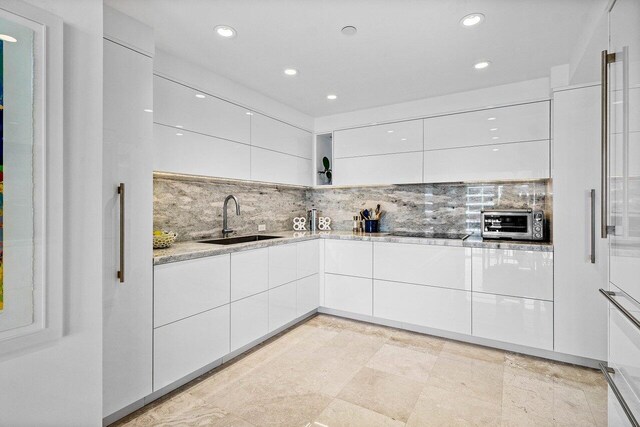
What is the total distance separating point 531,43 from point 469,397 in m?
2.50

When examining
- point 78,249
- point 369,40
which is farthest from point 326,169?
point 78,249

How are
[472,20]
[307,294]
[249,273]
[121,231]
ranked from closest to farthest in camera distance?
[121,231], [472,20], [249,273], [307,294]

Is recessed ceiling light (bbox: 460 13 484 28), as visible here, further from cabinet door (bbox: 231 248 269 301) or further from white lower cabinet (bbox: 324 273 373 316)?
white lower cabinet (bbox: 324 273 373 316)

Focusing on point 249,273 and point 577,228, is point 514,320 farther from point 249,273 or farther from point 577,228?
point 249,273

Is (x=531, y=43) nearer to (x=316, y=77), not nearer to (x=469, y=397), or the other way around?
(x=316, y=77)

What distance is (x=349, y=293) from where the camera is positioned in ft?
11.4

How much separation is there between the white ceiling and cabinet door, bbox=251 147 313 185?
0.68 meters

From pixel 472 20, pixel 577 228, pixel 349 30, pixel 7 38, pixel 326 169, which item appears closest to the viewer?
pixel 7 38

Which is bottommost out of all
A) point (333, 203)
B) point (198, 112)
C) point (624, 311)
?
point (624, 311)

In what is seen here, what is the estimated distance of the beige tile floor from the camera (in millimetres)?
1858

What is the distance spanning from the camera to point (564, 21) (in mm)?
1959

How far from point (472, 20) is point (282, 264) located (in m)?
2.44

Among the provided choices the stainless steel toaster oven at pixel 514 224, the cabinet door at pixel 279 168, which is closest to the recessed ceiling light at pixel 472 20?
the stainless steel toaster oven at pixel 514 224

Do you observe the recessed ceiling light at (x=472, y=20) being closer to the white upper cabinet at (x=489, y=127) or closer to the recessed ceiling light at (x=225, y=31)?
the white upper cabinet at (x=489, y=127)
